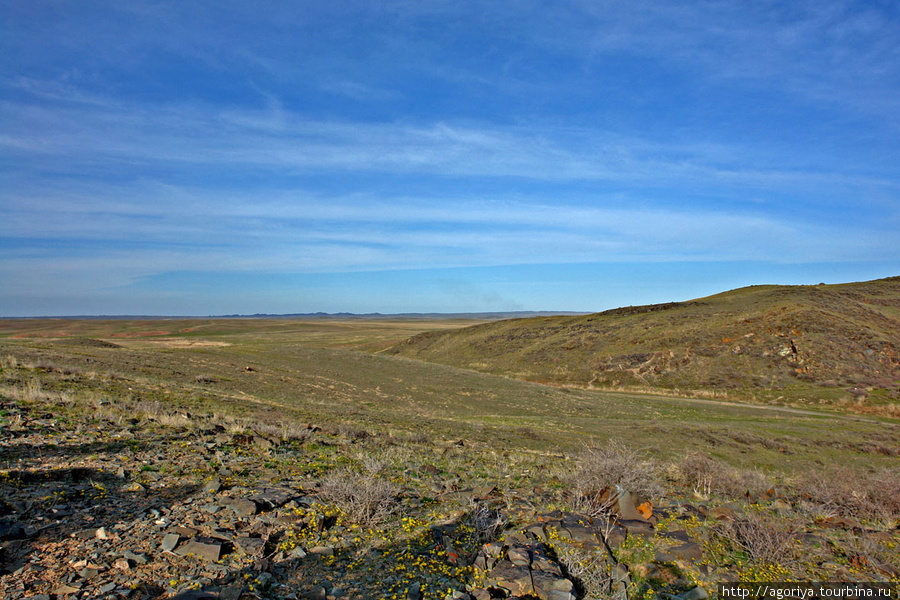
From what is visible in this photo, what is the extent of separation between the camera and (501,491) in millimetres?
8758

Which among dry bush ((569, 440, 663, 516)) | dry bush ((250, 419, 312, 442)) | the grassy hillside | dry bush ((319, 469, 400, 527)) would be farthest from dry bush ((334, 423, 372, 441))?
the grassy hillside

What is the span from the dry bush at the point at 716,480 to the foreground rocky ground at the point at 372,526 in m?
0.09

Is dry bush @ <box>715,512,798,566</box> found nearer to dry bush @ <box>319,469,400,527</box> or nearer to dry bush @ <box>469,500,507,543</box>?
dry bush @ <box>469,500,507,543</box>

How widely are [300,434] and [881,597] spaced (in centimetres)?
1100

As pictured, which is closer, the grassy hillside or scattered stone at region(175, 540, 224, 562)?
scattered stone at region(175, 540, 224, 562)

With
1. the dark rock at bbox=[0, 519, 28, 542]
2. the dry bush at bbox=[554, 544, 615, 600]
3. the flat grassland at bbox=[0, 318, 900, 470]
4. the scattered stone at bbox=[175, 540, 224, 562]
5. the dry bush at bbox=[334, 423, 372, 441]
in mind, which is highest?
the dark rock at bbox=[0, 519, 28, 542]

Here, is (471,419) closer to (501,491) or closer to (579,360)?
(501,491)

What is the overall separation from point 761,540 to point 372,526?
5122 mm

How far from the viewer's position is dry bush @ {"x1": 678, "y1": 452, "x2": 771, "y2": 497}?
10161 mm

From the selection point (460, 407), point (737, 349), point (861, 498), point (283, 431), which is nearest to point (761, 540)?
point (861, 498)

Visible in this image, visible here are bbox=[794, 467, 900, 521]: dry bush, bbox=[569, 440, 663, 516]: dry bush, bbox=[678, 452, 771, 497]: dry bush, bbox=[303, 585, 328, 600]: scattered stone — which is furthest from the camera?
bbox=[678, 452, 771, 497]: dry bush

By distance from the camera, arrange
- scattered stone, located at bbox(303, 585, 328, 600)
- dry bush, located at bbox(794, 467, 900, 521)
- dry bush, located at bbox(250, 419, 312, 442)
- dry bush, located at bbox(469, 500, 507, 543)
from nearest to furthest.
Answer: scattered stone, located at bbox(303, 585, 328, 600) → dry bush, located at bbox(469, 500, 507, 543) → dry bush, located at bbox(794, 467, 900, 521) → dry bush, located at bbox(250, 419, 312, 442)

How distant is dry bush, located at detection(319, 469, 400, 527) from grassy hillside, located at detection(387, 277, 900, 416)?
41847 millimetres

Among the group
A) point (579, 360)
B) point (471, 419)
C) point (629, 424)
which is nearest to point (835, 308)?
point (579, 360)
